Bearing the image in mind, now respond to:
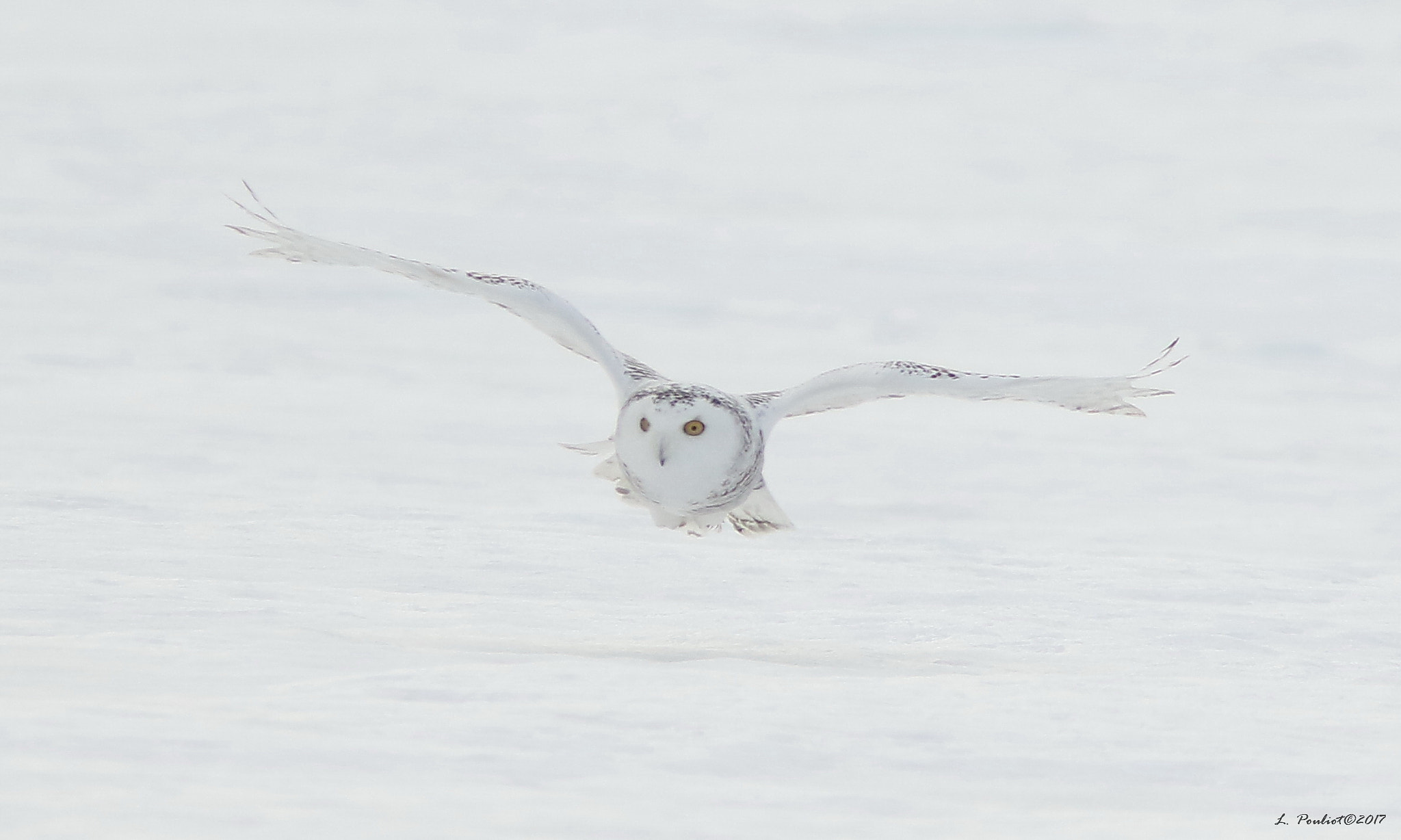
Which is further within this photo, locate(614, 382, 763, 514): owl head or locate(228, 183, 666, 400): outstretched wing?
locate(228, 183, 666, 400): outstretched wing

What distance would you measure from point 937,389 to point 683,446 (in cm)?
192

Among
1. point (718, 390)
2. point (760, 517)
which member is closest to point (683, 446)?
point (718, 390)

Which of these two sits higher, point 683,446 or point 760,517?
point 683,446

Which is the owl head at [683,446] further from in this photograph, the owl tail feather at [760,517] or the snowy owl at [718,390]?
the owl tail feather at [760,517]

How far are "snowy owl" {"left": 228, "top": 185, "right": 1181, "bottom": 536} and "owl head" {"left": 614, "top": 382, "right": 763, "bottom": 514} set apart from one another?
1cm

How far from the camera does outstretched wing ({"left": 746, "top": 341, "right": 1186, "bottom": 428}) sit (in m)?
10.4

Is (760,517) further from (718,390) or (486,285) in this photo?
(486,285)

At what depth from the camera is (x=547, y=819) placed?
643 centimetres

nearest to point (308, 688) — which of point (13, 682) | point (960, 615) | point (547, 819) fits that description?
point (13, 682)

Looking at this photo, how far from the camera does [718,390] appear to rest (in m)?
9.87

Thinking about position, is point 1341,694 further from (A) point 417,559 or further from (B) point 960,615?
(A) point 417,559

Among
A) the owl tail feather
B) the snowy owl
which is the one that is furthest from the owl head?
the owl tail feather

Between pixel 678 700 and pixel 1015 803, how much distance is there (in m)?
1.91

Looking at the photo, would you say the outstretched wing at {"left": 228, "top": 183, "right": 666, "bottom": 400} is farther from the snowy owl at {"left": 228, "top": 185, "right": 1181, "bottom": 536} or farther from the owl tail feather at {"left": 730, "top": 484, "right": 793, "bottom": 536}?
the owl tail feather at {"left": 730, "top": 484, "right": 793, "bottom": 536}
